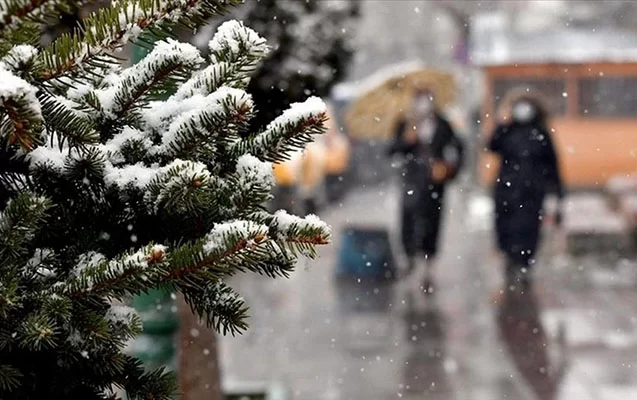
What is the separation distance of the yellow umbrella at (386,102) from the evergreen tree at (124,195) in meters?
9.31

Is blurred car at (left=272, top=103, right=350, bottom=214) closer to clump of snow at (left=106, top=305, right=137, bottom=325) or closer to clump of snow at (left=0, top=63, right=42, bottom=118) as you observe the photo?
clump of snow at (left=106, top=305, right=137, bottom=325)

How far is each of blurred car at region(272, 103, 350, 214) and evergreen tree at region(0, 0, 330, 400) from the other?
32.5 ft

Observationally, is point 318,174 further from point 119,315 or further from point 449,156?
point 119,315

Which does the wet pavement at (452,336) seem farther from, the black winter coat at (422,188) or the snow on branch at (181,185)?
the snow on branch at (181,185)

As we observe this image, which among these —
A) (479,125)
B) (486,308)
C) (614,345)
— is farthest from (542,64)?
(614,345)

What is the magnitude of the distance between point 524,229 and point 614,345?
1506 millimetres

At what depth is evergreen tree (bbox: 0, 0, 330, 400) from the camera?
1610 millimetres

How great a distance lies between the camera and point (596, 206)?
15.5 metres

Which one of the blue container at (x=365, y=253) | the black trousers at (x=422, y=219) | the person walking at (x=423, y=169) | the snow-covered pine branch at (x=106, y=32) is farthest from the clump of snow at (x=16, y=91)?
the blue container at (x=365, y=253)

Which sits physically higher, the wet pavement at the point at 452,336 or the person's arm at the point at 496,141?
the person's arm at the point at 496,141

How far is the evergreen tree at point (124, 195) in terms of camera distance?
161cm

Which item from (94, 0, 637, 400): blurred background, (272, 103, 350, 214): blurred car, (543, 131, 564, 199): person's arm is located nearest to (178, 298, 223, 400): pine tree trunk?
(94, 0, 637, 400): blurred background

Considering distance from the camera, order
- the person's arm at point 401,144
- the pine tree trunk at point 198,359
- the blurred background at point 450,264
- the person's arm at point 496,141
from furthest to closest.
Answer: the person's arm at point 401,144, the person's arm at point 496,141, the blurred background at point 450,264, the pine tree trunk at point 198,359

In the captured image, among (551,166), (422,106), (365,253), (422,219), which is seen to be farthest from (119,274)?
(422,106)
